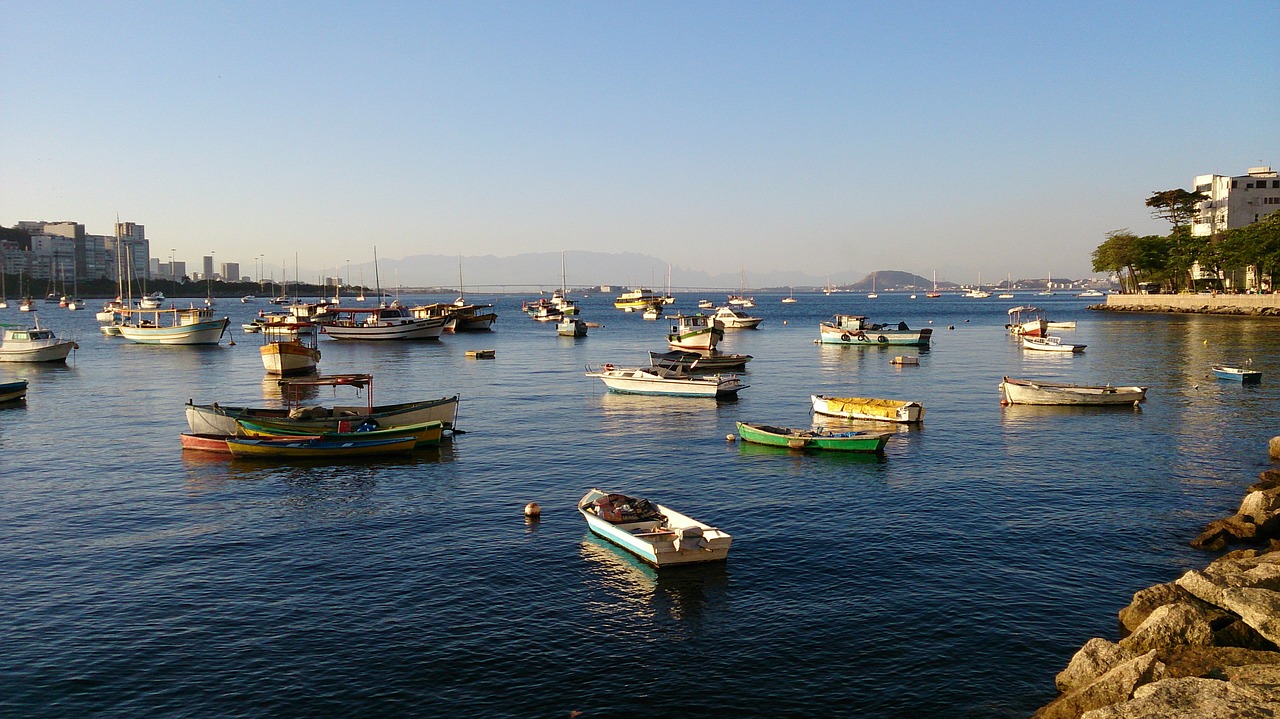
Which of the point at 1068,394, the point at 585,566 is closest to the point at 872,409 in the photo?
the point at 1068,394

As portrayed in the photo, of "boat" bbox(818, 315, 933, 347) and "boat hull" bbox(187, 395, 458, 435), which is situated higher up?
"boat" bbox(818, 315, 933, 347)

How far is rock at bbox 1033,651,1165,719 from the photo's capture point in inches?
714

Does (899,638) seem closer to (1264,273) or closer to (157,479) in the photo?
(157,479)

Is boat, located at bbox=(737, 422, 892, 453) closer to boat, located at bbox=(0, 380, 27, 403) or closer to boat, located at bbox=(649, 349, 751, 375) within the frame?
boat, located at bbox=(649, 349, 751, 375)

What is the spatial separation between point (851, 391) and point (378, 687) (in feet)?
189

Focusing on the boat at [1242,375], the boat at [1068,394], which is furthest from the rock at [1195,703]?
the boat at [1242,375]

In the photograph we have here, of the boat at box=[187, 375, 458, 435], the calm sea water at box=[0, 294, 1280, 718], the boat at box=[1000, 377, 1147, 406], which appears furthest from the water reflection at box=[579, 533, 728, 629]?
the boat at box=[1000, 377, 1147, 406]

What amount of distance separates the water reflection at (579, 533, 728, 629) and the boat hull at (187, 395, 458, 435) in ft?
76.0

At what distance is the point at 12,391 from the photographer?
68438 mm

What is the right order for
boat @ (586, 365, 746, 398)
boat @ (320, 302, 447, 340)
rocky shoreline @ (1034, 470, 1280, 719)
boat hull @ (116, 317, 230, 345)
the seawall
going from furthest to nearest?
the seawall → boat @ (320, 302, 447, 340) → boat hull @ (116, 317, 230, 345) → boat @ (586, 365, 746, 398) → rocky shoreline @ (1034, 470, 1280, 719)

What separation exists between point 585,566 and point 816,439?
21661 mm

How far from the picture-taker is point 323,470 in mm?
45219

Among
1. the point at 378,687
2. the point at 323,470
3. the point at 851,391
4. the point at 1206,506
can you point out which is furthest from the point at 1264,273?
the point at 378,687

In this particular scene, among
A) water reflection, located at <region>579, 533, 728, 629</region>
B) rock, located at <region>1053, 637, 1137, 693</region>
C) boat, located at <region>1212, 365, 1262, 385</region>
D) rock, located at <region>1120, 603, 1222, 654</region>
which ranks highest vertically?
boat, located at <region>1212, 365, 1262, 385</region>
